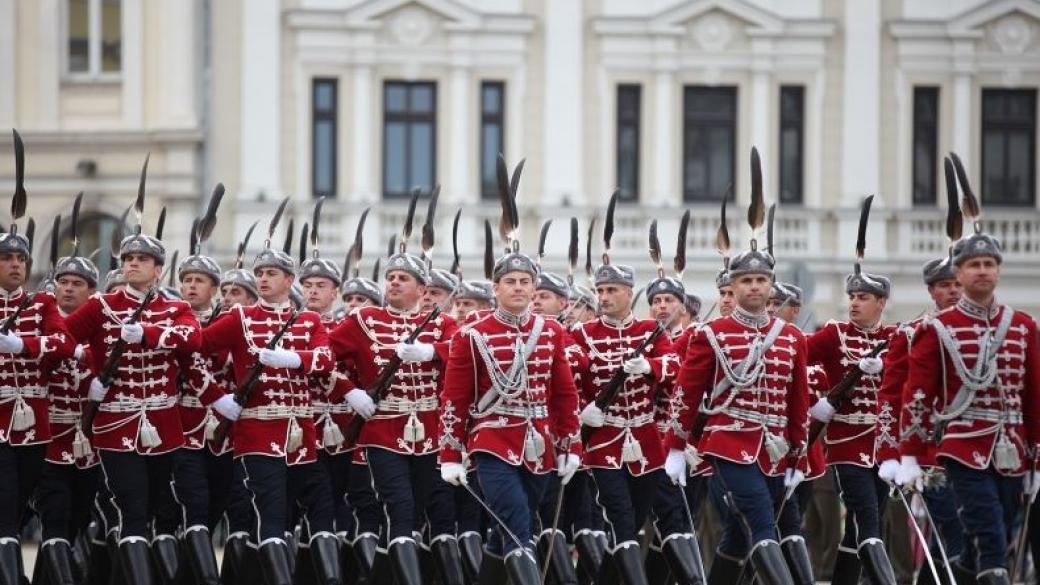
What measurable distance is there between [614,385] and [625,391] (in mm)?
213

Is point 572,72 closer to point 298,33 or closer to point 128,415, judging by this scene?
point 298,33

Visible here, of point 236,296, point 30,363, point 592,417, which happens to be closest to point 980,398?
point 592,417

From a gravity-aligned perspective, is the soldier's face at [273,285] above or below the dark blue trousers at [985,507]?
above

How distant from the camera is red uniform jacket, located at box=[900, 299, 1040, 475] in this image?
1226 cm

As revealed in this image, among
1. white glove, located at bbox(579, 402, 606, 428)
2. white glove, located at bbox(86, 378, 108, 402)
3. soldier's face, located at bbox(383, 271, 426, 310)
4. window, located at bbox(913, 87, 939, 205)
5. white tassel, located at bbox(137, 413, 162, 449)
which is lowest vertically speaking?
white tassel, located at bbox(137, 413, 162, 449)

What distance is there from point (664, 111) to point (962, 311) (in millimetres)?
21087

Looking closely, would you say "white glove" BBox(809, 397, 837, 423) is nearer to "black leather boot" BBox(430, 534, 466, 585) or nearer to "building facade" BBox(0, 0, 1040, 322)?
"black leather boot" BBox(430, 534, 466, 585)

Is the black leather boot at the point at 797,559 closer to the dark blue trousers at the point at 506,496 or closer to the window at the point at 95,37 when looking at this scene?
the dark blue trousers at the point at 506,496

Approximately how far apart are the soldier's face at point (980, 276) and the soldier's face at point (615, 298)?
2.63 metres

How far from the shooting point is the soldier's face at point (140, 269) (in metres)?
14.2

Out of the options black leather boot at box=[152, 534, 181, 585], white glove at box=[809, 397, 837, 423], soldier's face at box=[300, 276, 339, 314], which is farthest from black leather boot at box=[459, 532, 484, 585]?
white glove at box=[809, 397, 837, 423]

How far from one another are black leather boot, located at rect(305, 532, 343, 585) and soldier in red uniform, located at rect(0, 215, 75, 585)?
1681 mm

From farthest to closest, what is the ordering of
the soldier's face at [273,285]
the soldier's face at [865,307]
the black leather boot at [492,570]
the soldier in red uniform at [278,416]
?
the soldier's face at [865,307] → the soldier's face at [273,285] → the soldier in red uniform at [278,416] → the black leather boot at [492,570]

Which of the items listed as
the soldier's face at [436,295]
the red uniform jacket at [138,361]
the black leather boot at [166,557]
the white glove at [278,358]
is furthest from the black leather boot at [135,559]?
the soldier's face at [436,295]
